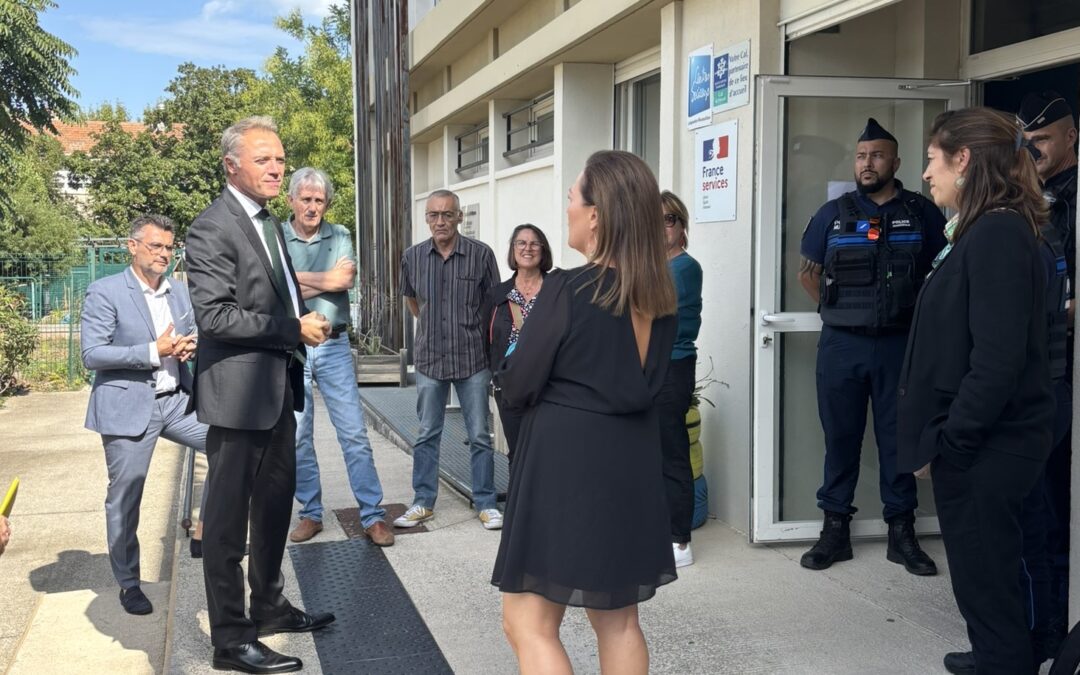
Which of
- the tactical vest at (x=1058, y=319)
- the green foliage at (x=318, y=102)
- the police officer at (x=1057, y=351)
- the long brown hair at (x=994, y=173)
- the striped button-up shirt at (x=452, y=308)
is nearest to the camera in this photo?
the long brown hair at (x=994, y=173)

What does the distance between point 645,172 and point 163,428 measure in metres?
3.18

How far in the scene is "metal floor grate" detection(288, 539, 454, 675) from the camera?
13.3ft

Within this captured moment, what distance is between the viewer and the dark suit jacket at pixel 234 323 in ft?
12.5

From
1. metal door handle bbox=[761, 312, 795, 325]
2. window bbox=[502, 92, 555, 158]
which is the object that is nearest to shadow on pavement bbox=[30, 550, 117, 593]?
metal door handle bbox=[761, 312, 795, 325]

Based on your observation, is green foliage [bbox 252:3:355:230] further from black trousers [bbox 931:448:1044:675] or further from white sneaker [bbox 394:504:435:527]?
black trousers [bbox 931:448:1044:675]

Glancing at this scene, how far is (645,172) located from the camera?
2.84m

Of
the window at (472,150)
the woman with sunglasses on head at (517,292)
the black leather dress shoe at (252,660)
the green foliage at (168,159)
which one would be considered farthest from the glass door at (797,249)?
the green foliage at (168,159)

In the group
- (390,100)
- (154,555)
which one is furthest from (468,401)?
(390,100)

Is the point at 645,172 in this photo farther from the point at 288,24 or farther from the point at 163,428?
the point at 288,24

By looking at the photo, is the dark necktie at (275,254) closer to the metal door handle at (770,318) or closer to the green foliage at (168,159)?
the metal door handle at (770,318)

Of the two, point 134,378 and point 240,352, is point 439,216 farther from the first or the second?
point 240,352

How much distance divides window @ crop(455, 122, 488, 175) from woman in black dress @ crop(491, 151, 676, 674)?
10.1m

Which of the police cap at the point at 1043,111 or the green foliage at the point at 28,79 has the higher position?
the green foliage at the point at 28,79

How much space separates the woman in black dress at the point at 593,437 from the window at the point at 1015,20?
358 cm
